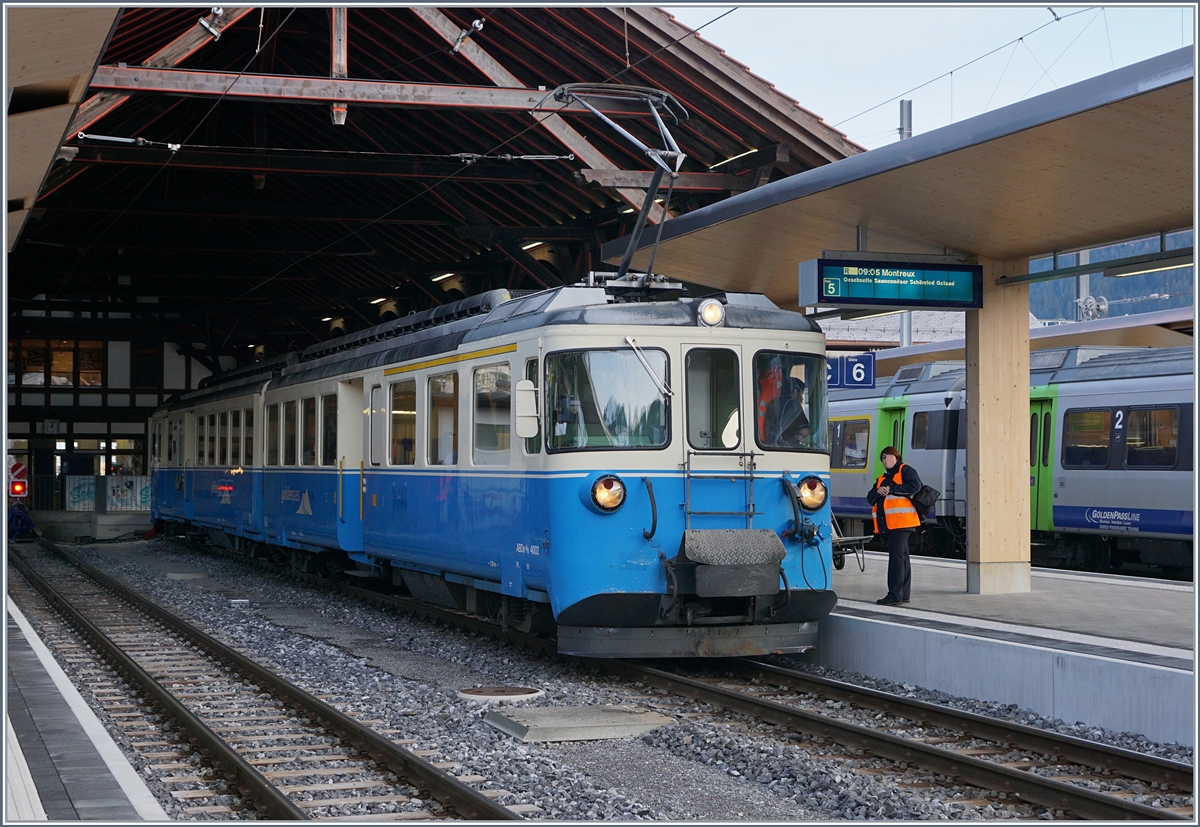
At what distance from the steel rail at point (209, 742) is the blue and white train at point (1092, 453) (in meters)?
9.67

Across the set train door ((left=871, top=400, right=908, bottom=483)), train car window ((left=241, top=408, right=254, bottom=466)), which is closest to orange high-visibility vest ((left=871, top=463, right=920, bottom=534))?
Result: train door ((left=871, top=400, right=908, bottom=483))

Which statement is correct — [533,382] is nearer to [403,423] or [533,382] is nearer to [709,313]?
[709,313]

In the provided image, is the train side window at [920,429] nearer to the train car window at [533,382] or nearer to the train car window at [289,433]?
the train car window at [289,433]

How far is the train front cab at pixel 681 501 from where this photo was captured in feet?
29.9

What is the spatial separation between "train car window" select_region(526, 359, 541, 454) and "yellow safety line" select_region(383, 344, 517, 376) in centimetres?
31

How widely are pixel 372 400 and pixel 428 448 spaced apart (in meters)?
2.08

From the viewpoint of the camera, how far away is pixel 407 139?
21.1 meters

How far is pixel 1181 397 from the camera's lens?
16.0 m

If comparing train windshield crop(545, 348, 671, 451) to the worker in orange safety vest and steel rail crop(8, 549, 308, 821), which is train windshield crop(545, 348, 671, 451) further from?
the worker in orange safety vest

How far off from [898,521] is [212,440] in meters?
14.1

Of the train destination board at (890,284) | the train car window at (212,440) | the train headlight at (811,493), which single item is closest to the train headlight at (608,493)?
the train headlight at (811,493)

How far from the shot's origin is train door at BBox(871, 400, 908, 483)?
21234 mm

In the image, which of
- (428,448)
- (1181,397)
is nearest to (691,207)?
(1181,397)

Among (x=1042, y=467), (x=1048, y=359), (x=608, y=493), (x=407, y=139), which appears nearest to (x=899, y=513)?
(x=608, y=493)
